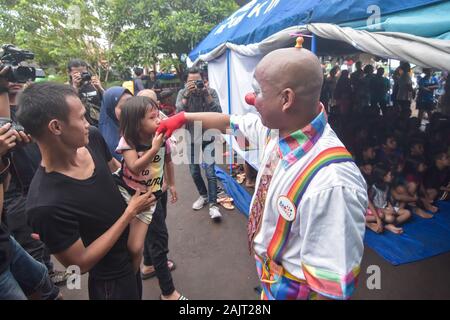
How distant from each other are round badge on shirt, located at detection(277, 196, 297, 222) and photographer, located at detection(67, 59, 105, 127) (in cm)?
303

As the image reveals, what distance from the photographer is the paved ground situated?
255cm

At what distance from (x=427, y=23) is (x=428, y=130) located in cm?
322

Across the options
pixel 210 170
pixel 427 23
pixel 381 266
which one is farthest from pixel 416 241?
pixel 210 170

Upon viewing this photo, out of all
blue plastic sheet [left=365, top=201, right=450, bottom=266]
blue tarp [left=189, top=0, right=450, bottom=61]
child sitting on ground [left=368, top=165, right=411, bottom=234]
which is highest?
blue tarp [left=189, top=0, right=450, bottom=61]

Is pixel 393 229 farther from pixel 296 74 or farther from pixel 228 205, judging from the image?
pixel 296 74

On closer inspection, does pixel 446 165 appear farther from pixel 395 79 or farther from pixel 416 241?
pixel 395 79

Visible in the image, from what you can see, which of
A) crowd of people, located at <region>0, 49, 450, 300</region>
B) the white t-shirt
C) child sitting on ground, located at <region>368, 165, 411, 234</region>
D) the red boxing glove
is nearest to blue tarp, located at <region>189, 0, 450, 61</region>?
crowd of people, located at <region>0, 49, 450, 300</region>

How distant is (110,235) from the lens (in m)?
1.36

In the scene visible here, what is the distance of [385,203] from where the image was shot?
3.51 meters

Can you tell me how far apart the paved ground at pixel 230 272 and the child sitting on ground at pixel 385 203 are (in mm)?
510

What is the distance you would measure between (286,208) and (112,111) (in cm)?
216

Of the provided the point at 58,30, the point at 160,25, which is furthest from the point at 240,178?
the point at 58,30

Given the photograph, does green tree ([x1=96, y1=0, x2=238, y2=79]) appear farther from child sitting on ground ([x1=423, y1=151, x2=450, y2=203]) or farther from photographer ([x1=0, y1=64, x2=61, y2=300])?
photographer ([x1=0, y1=64, x2=61, y2=300])

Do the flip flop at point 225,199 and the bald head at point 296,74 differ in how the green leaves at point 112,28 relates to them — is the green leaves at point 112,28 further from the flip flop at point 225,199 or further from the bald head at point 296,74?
the bald head at point 296,74
